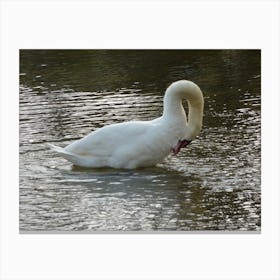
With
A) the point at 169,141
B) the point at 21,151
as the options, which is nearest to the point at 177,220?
the point at 169,141

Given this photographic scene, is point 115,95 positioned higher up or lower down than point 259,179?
higher up

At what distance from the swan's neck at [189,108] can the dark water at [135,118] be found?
0.33 meters

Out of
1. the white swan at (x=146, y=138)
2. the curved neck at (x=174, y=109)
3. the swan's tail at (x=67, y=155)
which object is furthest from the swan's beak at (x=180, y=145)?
the swan's tail at (x=67, y=155)

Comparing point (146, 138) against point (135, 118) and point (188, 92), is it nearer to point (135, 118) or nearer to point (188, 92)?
point (188, 92)

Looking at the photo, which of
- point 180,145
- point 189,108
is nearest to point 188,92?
point 189,108

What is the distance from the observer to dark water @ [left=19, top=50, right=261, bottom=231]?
26.3ft

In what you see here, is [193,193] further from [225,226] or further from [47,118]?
[47,118]

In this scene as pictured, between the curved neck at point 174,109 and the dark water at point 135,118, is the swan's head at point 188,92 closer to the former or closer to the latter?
the curved neck at point 174,109

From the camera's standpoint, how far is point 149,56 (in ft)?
29.9

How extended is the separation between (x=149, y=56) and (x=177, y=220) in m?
1.63

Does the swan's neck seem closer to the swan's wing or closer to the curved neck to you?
the curved neck

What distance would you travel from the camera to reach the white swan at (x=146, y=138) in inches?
338

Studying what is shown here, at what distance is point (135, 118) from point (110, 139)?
698mm

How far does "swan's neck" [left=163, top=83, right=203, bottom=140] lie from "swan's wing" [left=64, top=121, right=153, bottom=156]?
18 centimetres
